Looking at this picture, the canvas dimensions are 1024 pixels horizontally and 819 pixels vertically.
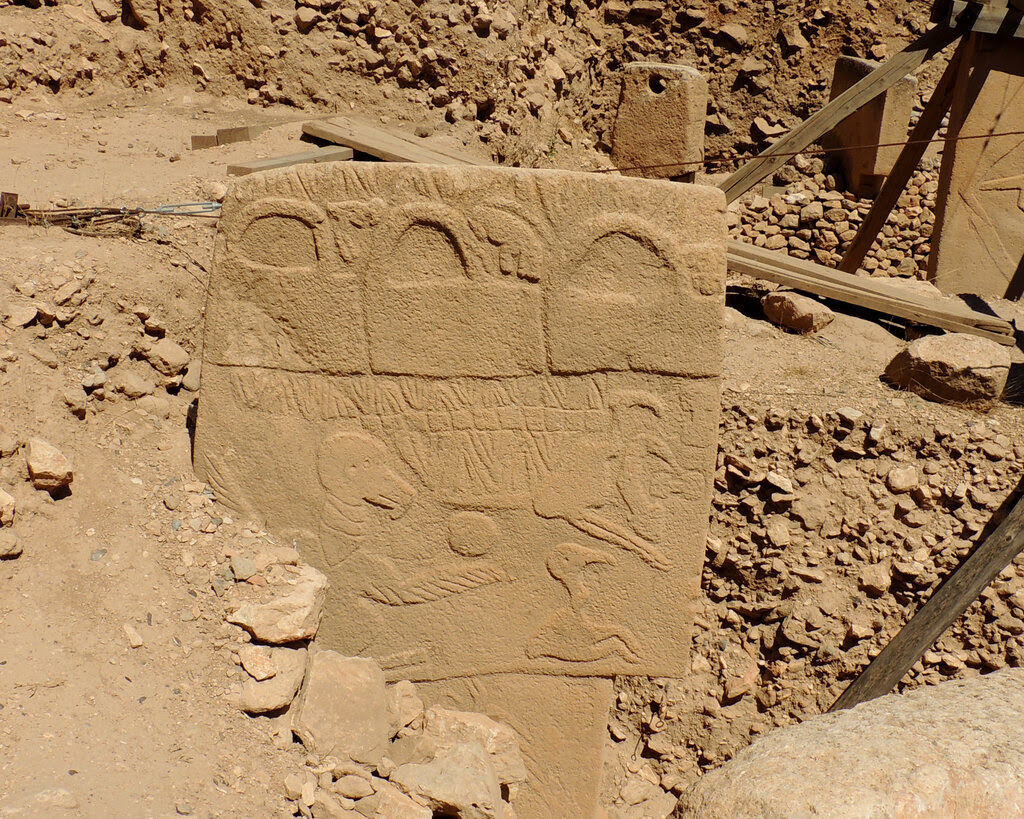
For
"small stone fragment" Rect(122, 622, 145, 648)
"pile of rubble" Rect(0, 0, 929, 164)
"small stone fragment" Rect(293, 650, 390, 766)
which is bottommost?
"small stone fragment" Rect(293, 650, 390, 766)

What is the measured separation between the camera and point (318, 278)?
275cm

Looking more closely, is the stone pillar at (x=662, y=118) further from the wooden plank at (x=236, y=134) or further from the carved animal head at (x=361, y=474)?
the carved animal head at (x=361, y=474)

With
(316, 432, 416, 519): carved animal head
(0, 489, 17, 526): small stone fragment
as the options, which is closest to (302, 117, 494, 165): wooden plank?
(316, 432, 416, 519): carved animal head

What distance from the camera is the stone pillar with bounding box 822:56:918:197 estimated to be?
21.8 ft

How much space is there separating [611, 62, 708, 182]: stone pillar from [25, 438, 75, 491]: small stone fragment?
4.87 meters

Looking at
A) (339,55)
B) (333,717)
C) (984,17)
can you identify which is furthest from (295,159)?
(984,17)

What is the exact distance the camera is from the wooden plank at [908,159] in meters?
5.47

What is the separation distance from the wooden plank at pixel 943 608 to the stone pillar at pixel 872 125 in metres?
3.64

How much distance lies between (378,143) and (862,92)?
283 centimetres

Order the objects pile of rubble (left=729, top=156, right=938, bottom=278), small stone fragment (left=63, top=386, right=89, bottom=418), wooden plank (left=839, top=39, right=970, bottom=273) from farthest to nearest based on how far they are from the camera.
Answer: pile of rubble (left=729, top=156, right=938, bottom=278) → wooden plank (left=839, top=39, right=970, bottom=273) → small stone fragment (left=63, top=386, right=89, bottom=418)

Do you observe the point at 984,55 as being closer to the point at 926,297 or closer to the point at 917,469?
the point at 926,297

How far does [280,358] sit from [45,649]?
3.46 feet

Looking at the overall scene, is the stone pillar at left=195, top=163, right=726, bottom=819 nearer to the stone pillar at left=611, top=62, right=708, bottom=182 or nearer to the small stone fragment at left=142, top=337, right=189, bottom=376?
the small stone fragment at left=142, top=337, right=189, bottom=376

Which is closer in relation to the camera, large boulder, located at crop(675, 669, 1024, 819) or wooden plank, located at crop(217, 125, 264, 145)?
large boulder, located at crop(675, 669, 1024, 819)
